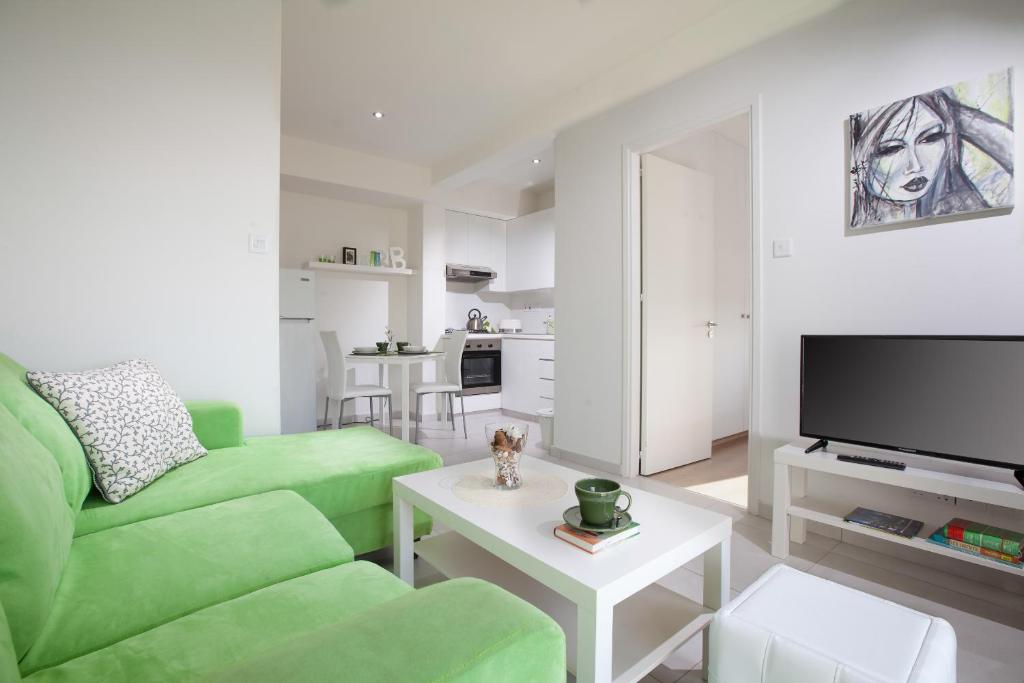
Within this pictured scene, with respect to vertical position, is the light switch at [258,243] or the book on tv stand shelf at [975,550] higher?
the light switch at [258,243]

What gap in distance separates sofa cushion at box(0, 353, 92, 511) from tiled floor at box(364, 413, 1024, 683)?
1.10m

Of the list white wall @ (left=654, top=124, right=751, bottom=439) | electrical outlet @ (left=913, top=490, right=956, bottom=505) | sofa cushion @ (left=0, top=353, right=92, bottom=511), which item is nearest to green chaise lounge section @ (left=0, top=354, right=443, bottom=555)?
sofa cushion @ (left=0, top=353, right=92, bottom=511)

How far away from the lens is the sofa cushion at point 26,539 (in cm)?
78

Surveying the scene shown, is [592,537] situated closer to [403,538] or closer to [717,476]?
[403,538]

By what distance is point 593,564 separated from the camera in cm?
114

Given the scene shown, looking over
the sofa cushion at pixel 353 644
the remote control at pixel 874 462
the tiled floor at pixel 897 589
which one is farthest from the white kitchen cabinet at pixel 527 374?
the sofa cushion at pixel 353 644

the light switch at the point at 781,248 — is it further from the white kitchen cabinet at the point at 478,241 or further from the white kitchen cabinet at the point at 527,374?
the white kitchen cabinet at the point at 478,241

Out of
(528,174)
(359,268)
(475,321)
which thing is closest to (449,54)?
(528,174)

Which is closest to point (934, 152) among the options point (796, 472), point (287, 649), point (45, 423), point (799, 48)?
point (799, 48)

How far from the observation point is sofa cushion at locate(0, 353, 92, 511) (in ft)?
4.28

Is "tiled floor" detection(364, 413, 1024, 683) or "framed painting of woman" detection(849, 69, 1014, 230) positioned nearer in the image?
"tiled floor" detection(364, 413, 1024, 683)

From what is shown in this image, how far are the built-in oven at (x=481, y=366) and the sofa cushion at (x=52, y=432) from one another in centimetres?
418

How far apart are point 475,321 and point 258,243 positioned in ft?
12.5

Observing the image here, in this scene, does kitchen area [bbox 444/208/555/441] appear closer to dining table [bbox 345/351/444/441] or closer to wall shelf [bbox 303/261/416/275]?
wall shelf [bbox 303/261/416/275]
